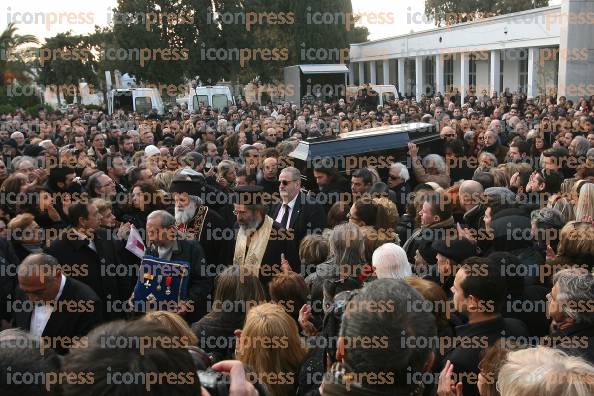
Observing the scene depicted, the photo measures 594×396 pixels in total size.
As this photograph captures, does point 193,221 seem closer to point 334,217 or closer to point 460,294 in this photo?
point 334,217

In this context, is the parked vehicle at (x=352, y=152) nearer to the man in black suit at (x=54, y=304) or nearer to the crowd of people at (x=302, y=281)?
the crowd of people at (x=302, y=281)

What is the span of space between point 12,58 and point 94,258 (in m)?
45.8

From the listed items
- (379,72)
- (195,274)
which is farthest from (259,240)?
(379,72)

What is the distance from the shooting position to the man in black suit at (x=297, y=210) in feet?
23.3

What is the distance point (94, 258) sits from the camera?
5840 millimetres

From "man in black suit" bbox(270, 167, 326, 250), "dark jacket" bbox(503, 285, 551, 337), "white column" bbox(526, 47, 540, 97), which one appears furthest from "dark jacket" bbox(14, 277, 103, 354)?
"white column" bbox(526, 47, 540, 97)

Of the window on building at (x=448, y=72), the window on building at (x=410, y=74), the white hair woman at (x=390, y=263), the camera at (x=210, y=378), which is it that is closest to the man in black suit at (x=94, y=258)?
the white hair woman at (x=390, y=263)

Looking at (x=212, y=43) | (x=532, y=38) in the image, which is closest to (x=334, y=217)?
(x=532, y=38)

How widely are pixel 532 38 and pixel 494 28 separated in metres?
2.88

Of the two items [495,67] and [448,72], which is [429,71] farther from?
[495,67]

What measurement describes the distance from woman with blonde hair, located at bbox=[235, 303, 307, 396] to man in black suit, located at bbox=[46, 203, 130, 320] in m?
2.50

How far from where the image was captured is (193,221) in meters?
6.90

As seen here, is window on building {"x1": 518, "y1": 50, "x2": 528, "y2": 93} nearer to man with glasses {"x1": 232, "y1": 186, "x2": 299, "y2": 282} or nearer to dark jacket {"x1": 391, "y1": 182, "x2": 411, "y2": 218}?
dark jacket {"x1": 391, "y1": 182, "x2": 411, "y2": 218}

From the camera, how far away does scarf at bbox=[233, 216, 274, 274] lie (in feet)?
20.9
